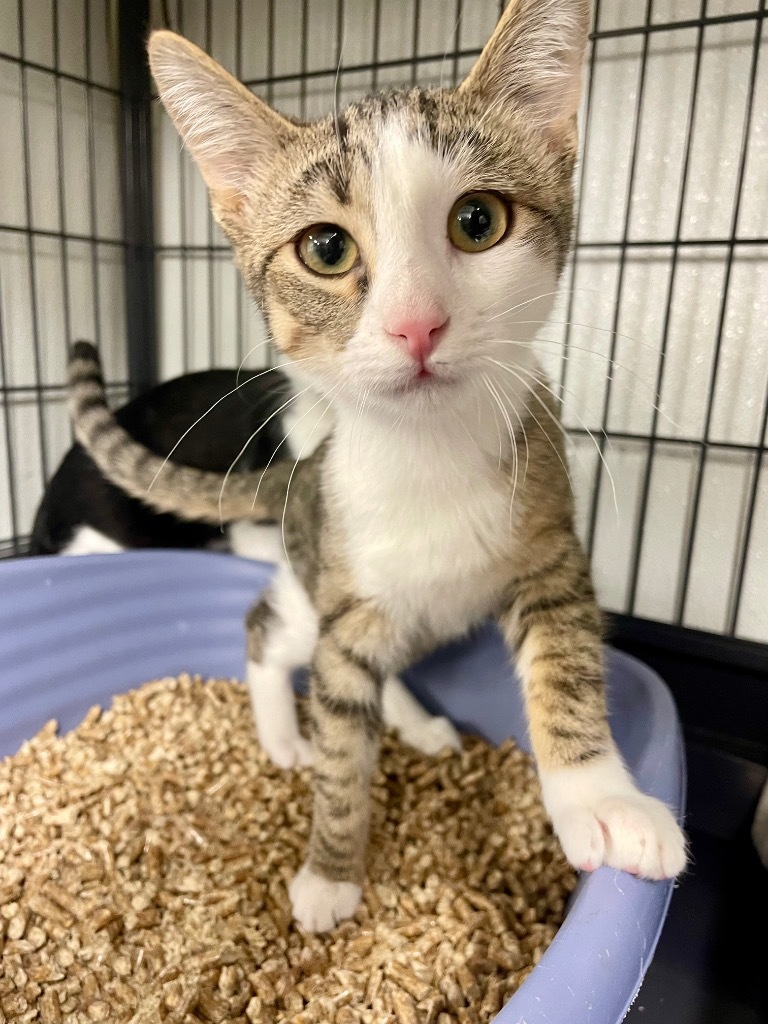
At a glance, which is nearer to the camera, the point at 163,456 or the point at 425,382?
the point at 425,382

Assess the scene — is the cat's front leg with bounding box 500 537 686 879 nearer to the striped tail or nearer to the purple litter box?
the purple litter box

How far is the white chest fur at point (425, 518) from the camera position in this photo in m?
0.83

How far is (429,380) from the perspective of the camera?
64 cm

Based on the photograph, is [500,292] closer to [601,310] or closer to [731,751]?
[601,310]

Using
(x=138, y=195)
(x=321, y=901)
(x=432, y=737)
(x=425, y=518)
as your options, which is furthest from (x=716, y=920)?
(x=138, y=195)

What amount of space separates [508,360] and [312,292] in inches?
7.9

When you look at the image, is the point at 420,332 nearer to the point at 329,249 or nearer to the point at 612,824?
the point at 329,249

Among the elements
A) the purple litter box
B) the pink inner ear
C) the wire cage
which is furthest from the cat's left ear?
the purple litter box

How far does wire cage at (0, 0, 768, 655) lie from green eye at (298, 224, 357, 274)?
0.43 meters

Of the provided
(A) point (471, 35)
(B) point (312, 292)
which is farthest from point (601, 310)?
(B) point (312, 292)

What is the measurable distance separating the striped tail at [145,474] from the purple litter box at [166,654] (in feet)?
0.44

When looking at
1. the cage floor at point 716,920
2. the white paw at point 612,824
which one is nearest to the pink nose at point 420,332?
the white paw at point 612,824

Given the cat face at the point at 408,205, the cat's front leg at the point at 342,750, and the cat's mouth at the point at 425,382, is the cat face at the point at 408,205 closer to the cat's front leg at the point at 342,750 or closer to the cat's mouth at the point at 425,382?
the cat's mouth at the point at 425,382

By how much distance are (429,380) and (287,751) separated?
30.1 inches
